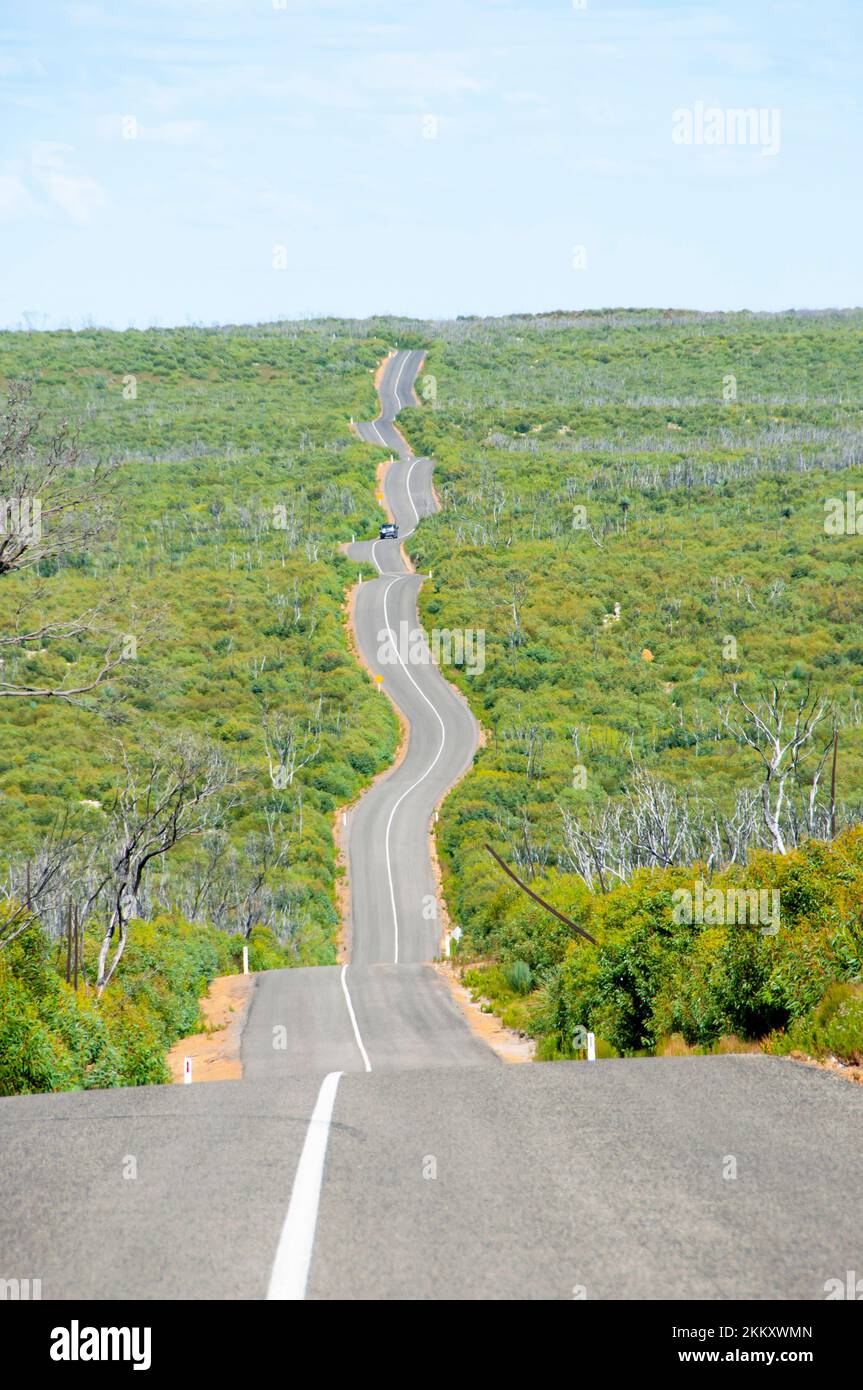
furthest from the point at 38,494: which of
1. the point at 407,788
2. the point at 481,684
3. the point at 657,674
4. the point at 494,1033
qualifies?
the point at 481,684

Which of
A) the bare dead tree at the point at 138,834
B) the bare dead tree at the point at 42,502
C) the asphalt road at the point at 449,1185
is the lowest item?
the bare dead tree at the point at 138,834

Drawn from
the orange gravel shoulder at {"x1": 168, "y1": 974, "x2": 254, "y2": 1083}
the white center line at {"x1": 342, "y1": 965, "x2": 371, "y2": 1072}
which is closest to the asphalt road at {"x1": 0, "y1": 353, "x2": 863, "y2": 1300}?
the orange gravel shoulder at {"x1": 168, "y1": 974, "x2": 254, "y2": 1083}

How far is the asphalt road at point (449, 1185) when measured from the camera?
15.0 feet

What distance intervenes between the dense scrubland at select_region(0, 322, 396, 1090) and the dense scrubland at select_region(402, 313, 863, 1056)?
22.6 feet

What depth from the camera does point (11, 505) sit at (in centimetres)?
1464

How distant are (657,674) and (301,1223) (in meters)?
74.6

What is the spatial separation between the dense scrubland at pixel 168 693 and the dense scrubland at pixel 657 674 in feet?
22.6

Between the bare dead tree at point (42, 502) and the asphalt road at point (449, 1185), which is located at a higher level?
the bare dead tree at point (42, 502)

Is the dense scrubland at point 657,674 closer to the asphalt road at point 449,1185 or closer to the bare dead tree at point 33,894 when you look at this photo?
the asphalt road at point 449,1185

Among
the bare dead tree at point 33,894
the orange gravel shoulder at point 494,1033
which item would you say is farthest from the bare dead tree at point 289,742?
the orange gravel shoulder at point 494,1033

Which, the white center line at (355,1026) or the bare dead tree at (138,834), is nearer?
the white center line at (355,1026)

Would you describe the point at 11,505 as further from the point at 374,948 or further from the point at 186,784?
the point at 374,948

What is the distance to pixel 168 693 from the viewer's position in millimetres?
72938
